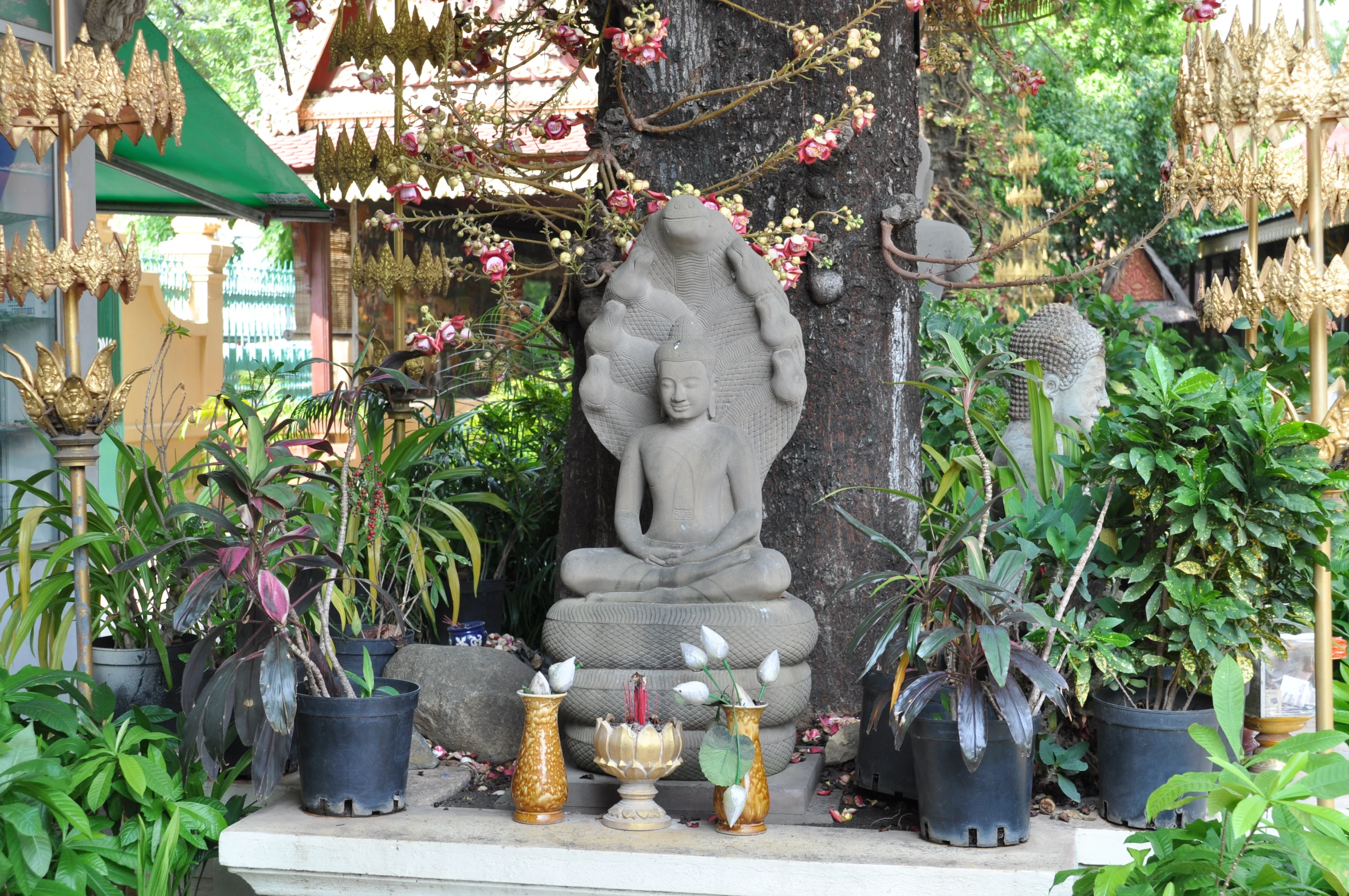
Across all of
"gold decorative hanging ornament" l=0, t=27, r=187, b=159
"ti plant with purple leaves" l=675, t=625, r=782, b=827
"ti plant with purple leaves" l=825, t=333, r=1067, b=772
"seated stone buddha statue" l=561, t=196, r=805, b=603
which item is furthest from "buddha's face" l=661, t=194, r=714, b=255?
"gold decorative hanging ornament" l=0, t=27, r=187, b=159

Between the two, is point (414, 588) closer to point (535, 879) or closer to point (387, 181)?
point (387, 181)

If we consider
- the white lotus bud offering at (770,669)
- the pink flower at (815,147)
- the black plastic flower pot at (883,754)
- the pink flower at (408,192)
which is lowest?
the black plastic flower pot at (883,754)

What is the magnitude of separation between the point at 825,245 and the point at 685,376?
98cm

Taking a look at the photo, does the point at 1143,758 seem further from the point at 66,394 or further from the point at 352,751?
the point at 66,394

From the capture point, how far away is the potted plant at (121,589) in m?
3.49

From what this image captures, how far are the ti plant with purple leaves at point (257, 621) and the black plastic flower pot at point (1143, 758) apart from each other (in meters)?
1.95

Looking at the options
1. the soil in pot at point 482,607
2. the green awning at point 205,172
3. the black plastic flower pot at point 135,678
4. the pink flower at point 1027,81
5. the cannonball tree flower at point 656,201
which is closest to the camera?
the black plastic flower pot at point 135,678

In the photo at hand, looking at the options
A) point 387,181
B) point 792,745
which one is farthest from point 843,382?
point 387,181

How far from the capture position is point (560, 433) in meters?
5.60

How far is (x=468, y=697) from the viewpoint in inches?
144

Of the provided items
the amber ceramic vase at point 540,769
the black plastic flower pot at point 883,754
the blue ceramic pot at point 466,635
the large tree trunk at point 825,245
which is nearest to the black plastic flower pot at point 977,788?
the black plastic flower pot at point 883,754

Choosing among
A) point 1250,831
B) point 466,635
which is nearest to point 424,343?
point 466,635

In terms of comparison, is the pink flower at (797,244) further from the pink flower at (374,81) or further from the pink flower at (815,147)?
the pink flower at (374,81)

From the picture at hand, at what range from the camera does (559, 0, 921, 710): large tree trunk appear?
415 cm
